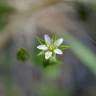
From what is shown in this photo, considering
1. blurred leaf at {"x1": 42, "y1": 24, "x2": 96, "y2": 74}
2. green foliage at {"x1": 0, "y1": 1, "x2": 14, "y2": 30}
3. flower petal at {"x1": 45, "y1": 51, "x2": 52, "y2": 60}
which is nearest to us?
flower petal at {"x1": 45, "y1": 51, "x2": 52, "y2": 60}

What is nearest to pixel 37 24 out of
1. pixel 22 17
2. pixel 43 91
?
pixel 22 17

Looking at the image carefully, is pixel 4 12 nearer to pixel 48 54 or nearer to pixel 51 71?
pixel 51 71

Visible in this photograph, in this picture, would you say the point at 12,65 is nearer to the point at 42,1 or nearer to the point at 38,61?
the point at 38,61

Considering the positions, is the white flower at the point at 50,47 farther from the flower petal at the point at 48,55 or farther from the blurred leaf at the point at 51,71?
the blurred leaf at the point at 51,71

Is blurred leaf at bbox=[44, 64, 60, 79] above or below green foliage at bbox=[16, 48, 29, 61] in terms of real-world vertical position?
below

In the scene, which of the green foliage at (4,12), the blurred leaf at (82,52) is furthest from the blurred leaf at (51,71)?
the green foliage at (4,12)

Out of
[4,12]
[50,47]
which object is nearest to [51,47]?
[50,47]

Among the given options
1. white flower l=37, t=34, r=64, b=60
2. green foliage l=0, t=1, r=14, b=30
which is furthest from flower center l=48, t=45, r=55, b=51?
green foliage l=0, t=1, r=14, b=30

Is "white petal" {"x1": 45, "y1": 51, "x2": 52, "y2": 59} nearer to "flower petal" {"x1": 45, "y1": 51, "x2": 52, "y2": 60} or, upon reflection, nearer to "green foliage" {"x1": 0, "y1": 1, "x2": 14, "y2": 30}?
"flower petal" {"x1": 45, "y1": 51, "x2": 52, "y2": 60}
